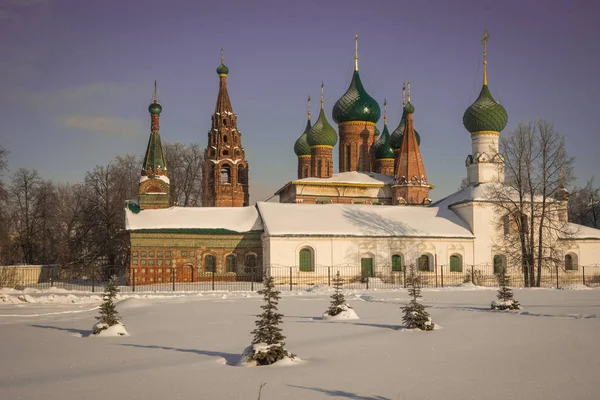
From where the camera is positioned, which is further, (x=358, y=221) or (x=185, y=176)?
(x=185, y=176)

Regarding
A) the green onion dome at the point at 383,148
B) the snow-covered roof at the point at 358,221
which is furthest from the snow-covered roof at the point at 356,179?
the snow-covered roof at the point at 358,221

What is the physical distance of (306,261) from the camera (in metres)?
29.8

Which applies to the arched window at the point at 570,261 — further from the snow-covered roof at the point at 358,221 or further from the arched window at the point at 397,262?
the arched window at the point at 397,262

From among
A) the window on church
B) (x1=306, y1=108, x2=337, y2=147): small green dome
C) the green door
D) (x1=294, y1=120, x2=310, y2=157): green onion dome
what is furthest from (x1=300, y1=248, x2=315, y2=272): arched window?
(x1=294, y1=120, x2=310, y2=157): green onion dome

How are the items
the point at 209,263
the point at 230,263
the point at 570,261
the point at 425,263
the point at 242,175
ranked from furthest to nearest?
the point at 242,175 → the point at 570,261 → the point at 425,263 → the point at 230,263 → the point at 209,263

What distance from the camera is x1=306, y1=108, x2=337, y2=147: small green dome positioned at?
132 feet

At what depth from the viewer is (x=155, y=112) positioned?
3344 centimetres

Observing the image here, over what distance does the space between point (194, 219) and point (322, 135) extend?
41.1 feet

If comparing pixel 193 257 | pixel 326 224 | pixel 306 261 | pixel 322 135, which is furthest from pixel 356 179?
pixel 193 257

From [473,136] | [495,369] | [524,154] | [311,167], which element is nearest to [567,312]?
[495,369]

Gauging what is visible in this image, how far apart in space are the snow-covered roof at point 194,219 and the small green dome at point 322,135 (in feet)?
31.4

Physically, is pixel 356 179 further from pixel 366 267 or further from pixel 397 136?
pixel 366 267

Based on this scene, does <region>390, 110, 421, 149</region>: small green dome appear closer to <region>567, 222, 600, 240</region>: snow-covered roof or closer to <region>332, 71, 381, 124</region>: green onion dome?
<region>332, 71, 381, 124</region>: green onion dome

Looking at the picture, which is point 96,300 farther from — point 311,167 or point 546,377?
point 311,167
